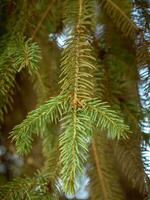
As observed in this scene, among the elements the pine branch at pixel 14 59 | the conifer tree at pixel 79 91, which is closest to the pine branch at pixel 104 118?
the conifer tree at pixel 79 91

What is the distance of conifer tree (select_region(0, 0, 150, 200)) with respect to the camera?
781mm

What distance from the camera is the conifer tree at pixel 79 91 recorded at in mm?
781

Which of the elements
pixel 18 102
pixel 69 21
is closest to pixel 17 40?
pixel 69 21

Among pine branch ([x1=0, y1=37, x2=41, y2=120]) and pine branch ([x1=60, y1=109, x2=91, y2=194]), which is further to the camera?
pine branch ([x1=0, y1=37, x2=41, y2=120])

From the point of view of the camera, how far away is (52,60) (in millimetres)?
1282

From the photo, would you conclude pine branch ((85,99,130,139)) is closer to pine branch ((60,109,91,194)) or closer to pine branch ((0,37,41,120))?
pine branch ((60,109,91,194))

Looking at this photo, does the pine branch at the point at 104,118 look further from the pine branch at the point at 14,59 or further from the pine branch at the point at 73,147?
the pine branch at the point at 14,59

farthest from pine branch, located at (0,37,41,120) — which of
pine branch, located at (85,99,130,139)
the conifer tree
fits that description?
pine branch, located at (85,99,130,139)

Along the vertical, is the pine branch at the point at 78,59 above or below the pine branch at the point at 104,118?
above

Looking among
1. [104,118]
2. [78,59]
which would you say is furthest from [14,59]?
[104,118]

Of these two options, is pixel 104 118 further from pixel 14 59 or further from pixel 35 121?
pixel 14 59

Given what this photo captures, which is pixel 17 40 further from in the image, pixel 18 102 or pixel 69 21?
pixel 18 102

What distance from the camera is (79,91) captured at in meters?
0.82

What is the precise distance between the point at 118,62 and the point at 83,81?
0.40 meters
